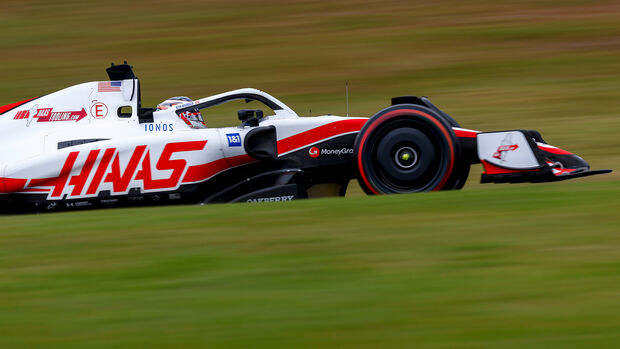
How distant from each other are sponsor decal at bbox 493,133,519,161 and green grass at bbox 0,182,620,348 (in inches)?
48.7

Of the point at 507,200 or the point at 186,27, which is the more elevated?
the point at 186,27

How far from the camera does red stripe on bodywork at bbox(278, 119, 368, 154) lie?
323 inches

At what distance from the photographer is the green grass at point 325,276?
383cm

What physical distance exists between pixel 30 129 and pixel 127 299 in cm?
480

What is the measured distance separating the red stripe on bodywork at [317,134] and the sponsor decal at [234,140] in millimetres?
406

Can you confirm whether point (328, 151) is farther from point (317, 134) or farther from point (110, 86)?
point (110, 86)

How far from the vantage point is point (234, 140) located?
8164 mm

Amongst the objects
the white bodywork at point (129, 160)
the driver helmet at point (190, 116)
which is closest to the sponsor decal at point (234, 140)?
the white bodywork at point (129, 160)

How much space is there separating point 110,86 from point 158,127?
0.77 meters

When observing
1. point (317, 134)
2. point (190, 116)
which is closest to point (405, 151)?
point (317, 134)

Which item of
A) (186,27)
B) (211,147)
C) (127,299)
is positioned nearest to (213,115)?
(186,27)

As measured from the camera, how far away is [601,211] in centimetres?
599

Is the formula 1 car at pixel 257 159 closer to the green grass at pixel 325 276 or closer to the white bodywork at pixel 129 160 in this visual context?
the white bodywork at pixel 129 160

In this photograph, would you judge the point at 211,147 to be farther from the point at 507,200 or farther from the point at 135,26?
Result: the point at 135,26
